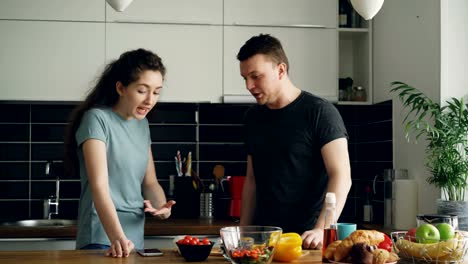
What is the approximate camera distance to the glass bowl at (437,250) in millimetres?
1939

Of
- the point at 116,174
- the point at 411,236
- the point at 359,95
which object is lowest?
the point at 411,236

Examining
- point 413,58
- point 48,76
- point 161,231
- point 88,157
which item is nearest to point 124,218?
point 88,157

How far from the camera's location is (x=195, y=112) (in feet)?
14.3

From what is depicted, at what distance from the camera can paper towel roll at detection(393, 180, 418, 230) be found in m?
3.59

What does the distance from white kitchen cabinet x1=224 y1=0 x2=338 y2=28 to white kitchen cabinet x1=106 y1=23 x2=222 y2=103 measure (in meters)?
0.14

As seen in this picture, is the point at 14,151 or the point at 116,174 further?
the point at 14,151

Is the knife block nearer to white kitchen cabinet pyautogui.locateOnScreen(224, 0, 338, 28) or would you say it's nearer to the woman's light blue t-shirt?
white kitchen cabinet pyautogui.locateOnScreen(224, 0, 338, 28)

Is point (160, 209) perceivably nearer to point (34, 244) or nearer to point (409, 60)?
point (34, 244)

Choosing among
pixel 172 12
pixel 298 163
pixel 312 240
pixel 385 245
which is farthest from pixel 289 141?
pixel 172 12

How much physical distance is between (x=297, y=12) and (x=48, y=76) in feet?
4.76

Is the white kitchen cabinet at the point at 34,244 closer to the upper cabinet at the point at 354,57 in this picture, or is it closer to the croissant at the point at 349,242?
the upper cabinet at the point at 354,57

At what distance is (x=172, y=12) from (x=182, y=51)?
0.23 metres

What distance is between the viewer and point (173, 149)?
14.3 feet

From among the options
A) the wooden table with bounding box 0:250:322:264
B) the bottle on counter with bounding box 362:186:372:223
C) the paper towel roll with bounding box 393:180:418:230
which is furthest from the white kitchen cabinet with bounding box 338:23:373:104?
the wooden table with bounding box 0:250:322:264
